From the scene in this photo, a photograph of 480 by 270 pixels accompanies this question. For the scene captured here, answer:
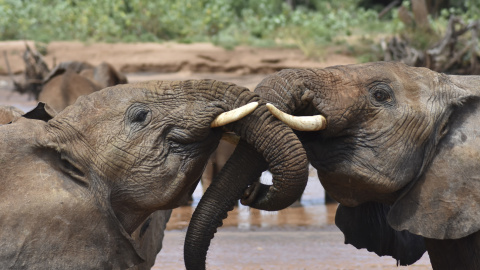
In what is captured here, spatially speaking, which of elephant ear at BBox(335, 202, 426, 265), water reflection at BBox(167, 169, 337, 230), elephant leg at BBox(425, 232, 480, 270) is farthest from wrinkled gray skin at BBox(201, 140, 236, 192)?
elephant leg at BBox(425, 232, 480, 270)

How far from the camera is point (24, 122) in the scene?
413 cm

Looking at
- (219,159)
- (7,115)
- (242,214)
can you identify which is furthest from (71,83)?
(7,115)

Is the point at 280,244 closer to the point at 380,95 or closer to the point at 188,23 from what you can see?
the point at 380,95

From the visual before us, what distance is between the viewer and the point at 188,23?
65.2 ft

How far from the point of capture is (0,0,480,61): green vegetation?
18672mm

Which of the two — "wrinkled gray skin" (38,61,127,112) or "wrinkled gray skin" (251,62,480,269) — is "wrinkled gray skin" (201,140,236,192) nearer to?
"wrinkled gray skin" (38,61,127,112)

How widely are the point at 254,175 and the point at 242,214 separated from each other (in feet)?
19.1

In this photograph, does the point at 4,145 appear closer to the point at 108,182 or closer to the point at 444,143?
the point at 108,182

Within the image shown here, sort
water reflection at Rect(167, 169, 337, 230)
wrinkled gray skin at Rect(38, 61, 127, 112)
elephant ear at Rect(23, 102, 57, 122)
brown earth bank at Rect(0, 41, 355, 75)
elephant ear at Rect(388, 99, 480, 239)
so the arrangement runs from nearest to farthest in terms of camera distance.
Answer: elephant ear at Rect(388, 99, 480, 239)
elephant ear at Rect(23, 102, 57, 122)
water reflection at Rect(167, 169, 337, 230)
wrinkled gray skin at Rect(38, 61, 127, 112)
brown earth bank at Rect(0, 41, 355, 75)

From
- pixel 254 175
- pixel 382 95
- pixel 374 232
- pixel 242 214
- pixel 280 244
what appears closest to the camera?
pixel 254 175

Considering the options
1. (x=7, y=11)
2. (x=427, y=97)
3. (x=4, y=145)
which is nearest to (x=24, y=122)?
(x=4, y=145)

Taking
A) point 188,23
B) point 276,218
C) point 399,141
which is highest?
point 399,141

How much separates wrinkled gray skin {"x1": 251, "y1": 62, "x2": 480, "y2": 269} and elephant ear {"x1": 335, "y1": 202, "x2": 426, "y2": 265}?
0.54 meters

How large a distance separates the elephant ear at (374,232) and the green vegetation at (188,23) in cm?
1301
